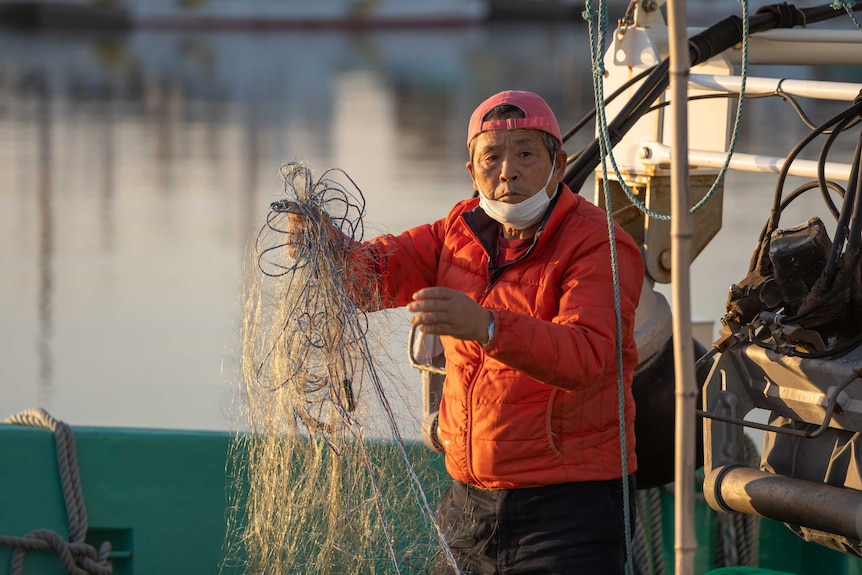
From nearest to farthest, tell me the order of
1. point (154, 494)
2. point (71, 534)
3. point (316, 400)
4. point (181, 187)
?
point (316, 400) → point (71, 534) → point (154, 494) → point (181, 187)

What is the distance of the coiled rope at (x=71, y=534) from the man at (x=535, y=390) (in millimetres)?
1832

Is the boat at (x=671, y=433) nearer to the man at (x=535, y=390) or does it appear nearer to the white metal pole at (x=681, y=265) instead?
the man at (x=535, y=390)

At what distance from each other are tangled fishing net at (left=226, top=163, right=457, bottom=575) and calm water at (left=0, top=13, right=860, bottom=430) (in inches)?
10.2

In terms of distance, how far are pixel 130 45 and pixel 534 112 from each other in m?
34.1

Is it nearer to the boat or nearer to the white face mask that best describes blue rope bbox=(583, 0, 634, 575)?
the white face mask

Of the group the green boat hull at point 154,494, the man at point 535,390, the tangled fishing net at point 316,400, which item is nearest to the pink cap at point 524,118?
the man at point 535,390

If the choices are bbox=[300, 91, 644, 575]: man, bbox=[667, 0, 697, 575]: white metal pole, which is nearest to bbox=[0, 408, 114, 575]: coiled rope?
bbox=[300, 91, 644, 575]: man

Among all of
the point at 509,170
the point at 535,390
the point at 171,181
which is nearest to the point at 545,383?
the point at 535,390

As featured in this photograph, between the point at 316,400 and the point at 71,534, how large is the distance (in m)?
1.66

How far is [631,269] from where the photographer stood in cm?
262

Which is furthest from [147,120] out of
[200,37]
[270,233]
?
[200,37]

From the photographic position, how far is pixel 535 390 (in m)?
2.61

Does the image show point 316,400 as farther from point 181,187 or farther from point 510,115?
point 181,187

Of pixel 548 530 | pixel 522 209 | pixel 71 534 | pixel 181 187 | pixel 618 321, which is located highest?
pixel 181 187
